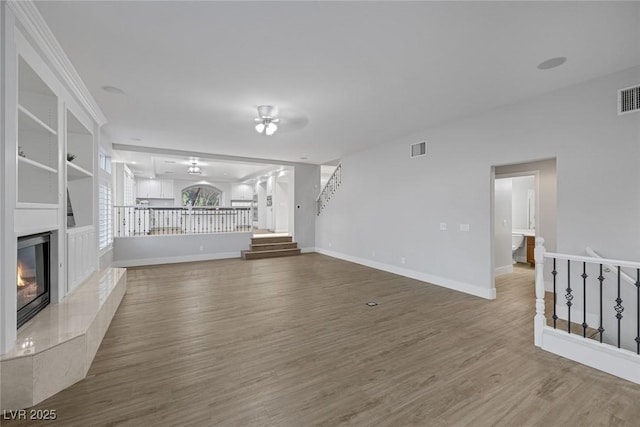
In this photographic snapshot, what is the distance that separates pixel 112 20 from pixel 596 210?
18.0 ft

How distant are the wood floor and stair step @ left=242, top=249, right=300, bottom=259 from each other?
12.1 feet

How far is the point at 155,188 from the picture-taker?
46.6ft

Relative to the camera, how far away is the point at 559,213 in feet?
12.1

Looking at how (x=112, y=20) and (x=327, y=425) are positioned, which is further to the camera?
(x=112, y=20)

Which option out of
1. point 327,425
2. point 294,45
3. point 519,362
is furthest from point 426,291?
point 294,45

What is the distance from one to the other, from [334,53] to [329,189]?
6322 millimetres

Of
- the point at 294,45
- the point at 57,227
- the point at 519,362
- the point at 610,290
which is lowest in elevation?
the point at 519,362

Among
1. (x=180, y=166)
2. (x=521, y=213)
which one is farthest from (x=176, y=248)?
(x=521, y=213)

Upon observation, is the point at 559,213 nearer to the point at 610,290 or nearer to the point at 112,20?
the point at 610,290

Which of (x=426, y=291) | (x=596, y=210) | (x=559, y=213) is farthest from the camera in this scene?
(x=426, y=291)

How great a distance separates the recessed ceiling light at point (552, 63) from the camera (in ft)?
9.77

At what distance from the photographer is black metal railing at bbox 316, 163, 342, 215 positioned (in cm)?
863

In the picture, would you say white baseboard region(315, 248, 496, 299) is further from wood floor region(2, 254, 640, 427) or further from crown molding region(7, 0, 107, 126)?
crown molding region(7, 0, 107, 126)

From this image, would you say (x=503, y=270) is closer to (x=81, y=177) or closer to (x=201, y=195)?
(x=81, y=177)
